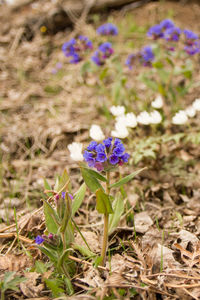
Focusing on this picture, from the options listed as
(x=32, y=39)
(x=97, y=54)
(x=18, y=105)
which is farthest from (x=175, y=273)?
(x=32, y=39)

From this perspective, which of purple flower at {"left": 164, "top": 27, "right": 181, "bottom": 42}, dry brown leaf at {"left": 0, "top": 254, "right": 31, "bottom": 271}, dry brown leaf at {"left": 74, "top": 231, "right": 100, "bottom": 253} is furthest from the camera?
purple flower at {"left": 164, "top": 27, "right": 181, "bottom": 42}

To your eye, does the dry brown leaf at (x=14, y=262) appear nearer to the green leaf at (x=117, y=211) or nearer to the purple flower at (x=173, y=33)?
the green leaf at (x=117, y=211)

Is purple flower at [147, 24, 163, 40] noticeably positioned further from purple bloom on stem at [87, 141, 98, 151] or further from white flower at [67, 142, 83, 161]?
purple bloom on stem at [87, 141, 98, 151]

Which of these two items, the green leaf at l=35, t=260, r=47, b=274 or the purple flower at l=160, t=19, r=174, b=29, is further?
the purple flower at l=160, t=19, r=174, b=29

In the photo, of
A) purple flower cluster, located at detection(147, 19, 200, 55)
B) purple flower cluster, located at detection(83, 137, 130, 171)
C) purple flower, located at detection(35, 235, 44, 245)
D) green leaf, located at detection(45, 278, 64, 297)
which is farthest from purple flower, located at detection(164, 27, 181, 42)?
green leaf, located at detection(45, 278, 64, 297)

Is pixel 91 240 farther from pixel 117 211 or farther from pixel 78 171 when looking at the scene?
pixel 78 171

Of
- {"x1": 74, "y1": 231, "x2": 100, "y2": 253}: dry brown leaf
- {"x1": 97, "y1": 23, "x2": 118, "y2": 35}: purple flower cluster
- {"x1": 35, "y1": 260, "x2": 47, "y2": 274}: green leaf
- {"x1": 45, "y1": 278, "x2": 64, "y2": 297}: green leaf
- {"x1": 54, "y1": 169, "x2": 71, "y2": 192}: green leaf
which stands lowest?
{"x1": 45, "y1": 278, "x2": 64, "y2": 297}: green leaf

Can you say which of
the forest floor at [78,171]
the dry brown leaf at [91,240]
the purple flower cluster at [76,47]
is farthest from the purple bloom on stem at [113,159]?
the purple flower cluster at [76,47]

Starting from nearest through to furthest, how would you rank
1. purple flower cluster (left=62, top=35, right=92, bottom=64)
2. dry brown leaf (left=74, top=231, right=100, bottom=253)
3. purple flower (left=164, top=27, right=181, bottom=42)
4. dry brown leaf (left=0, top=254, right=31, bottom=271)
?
1. dry brown leaf (left=0, top=254, right=31, bottom=271)
2. dry brown leaf (left=74, top=231, right=100, bottom=253)
3. purple flower (left=164, top=27, right=181, bottom=42)
4. purple flower cluster (left=62, top=35, right=92, bottom=64)
